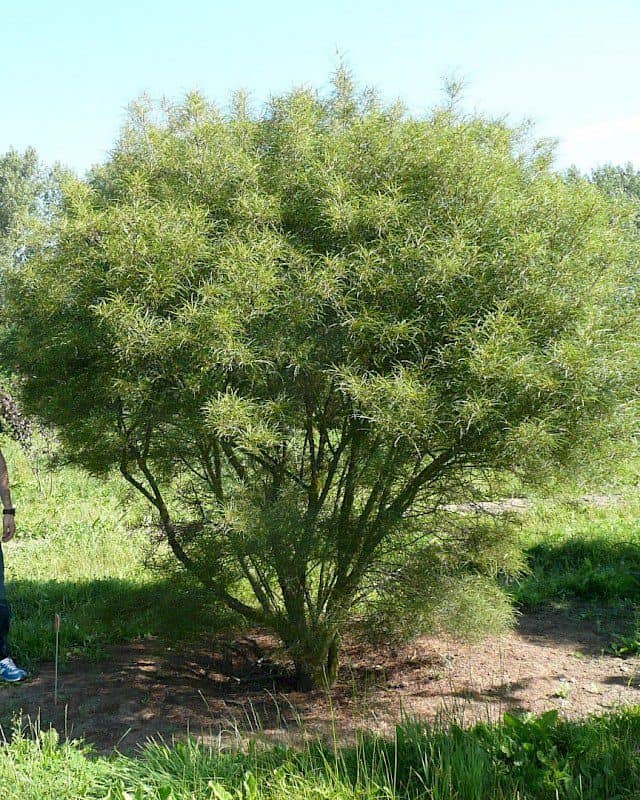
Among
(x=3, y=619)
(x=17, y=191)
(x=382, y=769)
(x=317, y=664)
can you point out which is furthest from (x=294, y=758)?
(x=17, y=191)

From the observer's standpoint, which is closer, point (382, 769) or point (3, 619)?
point (382, 769)

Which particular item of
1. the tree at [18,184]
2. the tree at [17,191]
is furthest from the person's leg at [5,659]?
the tree at [18,184]

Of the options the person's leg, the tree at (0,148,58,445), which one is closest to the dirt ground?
the person's leg

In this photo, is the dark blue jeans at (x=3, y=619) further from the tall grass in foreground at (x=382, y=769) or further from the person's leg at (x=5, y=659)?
the tall grass in foreground at (x=382, y=769)

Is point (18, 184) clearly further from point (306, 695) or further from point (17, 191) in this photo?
point (306, 695)

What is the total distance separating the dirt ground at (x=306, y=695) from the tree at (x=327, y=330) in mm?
391

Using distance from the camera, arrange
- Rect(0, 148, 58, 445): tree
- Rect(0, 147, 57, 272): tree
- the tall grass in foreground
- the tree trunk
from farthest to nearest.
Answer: Rect(0, 147, 57, 272): tree, Rect(0, 148, 58, 445): tree, the tree trunk, the tall grass in foreground

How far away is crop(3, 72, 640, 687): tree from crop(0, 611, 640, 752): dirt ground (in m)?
0.39

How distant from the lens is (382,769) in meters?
3.04

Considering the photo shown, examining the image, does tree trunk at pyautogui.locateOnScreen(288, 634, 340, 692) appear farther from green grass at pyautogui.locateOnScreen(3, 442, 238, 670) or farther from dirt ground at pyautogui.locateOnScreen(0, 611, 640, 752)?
green grass at pyautogui.locateOnScreen(3, 442, 238, 670)

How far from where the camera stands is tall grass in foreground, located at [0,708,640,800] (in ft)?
9.19

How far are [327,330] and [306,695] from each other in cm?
205

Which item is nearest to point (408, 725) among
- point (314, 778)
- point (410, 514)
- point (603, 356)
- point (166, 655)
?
point (314, 778)

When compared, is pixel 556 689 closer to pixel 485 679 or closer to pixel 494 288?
pixel 485 679
